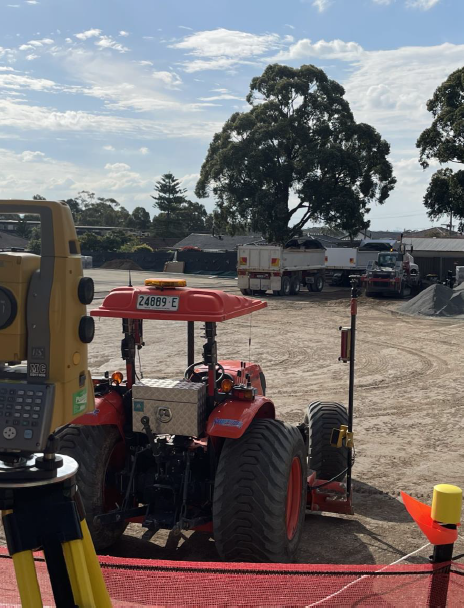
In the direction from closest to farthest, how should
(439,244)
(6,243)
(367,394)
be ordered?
(6,243) < (367,394) < (439,244)

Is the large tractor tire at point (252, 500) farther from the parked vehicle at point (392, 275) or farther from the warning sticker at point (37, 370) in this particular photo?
the parked vehicle at point (392, 275)

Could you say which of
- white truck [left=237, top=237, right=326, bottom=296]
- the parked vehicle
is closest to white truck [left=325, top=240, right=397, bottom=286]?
the parked vehicle

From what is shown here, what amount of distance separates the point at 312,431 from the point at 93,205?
4818 inches

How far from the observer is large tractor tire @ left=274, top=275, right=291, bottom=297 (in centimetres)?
3052

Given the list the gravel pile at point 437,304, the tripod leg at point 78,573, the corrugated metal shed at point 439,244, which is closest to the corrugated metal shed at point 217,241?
the corrugated metal shed at point 439,244

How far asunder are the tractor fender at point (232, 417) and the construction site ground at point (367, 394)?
1.31 meters

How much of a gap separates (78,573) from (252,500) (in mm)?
2492

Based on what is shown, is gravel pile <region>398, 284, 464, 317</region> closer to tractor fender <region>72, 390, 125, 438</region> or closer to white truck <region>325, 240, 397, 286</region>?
white truck <region>325, 240, 397, 286</region>

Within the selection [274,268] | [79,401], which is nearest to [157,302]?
[79,401]

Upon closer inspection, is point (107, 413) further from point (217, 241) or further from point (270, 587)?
point (217, 241)

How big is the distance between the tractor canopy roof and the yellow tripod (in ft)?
8.43

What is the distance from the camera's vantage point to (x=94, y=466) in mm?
5145

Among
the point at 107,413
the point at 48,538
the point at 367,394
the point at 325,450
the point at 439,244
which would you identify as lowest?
the point at 367,394

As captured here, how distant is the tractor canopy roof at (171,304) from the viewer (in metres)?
5.01
